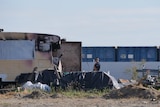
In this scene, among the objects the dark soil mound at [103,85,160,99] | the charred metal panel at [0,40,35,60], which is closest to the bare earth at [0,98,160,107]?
the dark soil mound at [103,85,160,99]

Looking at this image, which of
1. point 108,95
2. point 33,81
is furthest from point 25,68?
point 108,95

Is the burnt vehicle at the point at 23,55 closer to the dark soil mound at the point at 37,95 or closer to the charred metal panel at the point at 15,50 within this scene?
the charred metal panel at the point at 15,50

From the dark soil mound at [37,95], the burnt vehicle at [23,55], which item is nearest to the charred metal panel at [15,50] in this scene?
the burnt vehicle at [23,55]

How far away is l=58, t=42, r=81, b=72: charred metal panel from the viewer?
22.2m

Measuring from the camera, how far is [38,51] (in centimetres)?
1864

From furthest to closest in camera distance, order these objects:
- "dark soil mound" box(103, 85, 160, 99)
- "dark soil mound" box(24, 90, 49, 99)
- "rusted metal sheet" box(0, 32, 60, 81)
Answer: "rusted metal sheet" box(0, 32, 60, 81), "dark soil mound" box(24, 90, 49, 99), "dark soil mound" box(103, 85, 160, 99)

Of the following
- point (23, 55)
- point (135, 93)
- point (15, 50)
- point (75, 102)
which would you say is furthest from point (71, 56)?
point (75, 102)

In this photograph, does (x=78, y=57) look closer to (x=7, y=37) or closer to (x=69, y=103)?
→ (x=7, y=37)

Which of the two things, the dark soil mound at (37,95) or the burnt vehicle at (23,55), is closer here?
the dark soil mound at (37,95)

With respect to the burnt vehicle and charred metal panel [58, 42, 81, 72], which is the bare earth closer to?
the burnt vehicle

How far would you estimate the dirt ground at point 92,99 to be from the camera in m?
13.4

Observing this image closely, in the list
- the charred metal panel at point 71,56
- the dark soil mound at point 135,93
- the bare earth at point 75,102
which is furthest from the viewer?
the charred metal panel at point 71,56

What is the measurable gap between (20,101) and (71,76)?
3676mm

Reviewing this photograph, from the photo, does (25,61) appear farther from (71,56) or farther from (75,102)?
(75,102)
